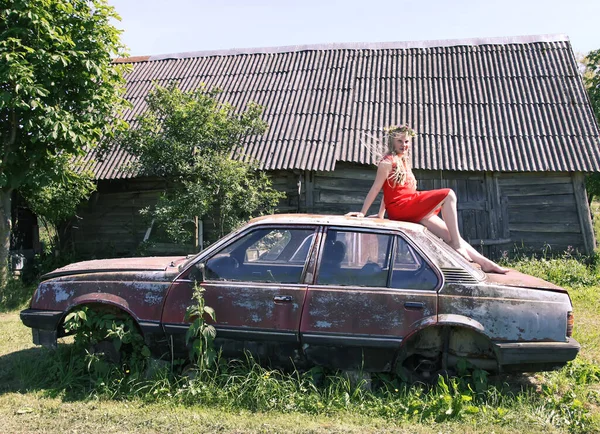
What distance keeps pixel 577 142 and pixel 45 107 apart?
1016 centimetres

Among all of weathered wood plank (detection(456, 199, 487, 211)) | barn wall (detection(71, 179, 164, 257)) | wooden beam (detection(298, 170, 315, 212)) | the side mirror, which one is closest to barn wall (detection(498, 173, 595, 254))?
weathered wood plank (detection(456, 199, 487, 211))


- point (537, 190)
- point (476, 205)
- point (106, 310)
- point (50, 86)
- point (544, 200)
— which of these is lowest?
point (106, 310)

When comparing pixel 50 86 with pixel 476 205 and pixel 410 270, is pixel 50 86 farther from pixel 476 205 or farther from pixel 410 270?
pixel 476 205

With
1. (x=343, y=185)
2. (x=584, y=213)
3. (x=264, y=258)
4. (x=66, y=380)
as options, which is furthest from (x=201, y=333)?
(x=584, y=213)

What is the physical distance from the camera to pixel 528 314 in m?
4.16

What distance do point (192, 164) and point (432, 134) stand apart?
5301 millimetres

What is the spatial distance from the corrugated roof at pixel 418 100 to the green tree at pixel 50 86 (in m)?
2.42

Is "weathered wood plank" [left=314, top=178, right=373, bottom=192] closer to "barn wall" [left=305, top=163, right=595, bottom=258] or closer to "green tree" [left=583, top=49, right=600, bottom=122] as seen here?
"barn wall" [left=305, top=163, right=595, bottom=258]

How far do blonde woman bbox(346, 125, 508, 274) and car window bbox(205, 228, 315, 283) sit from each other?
66cm

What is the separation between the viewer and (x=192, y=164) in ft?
31.9

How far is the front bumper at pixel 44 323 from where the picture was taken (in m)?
4.64

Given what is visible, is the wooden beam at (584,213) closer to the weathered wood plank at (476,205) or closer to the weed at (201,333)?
the weathered wood plank at (476,205)

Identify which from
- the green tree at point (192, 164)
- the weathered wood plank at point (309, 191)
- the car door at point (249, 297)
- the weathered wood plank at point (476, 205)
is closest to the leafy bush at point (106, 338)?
the car door at point (249, 297)

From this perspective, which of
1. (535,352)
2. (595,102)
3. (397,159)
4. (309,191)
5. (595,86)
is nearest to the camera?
(535,352)
